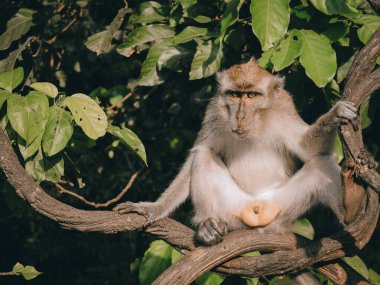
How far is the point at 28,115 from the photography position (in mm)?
4277

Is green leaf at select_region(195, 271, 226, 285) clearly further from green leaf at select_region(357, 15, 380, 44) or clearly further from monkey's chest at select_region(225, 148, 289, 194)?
green leaf at select_region(357, 15, 380, 44)

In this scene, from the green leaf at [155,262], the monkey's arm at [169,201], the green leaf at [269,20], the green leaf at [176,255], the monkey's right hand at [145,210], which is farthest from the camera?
the green leaf at [155,262]

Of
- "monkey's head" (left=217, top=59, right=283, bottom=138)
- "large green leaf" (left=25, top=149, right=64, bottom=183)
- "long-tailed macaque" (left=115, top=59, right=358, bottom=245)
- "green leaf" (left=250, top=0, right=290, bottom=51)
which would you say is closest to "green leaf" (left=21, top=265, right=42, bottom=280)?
"large green leaf" (left=25, top=149, right=64, bottom=183)

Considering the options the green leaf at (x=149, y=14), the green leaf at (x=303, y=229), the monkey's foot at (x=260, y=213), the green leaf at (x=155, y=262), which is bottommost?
the green leaf at (x=303, y=229)

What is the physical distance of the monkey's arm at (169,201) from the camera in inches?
199

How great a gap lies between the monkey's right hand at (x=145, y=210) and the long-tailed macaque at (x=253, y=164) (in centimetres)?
1

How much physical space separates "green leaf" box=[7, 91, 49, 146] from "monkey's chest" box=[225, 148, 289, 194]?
2.11 m

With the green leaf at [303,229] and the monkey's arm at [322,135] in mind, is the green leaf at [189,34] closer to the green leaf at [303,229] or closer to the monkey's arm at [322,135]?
the monkey's arm at [322,135]

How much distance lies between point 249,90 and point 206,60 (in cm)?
55

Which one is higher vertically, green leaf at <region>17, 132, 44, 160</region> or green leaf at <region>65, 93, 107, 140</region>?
green leaf at <region>65, 93, 107, 140</region>

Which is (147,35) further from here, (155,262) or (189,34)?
(155,262)

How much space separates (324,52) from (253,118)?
1.08m

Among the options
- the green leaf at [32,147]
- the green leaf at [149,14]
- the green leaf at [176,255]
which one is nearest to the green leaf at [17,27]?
the green leaf at [149,14]

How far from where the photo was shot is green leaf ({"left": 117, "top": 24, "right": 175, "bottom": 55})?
216 inches
